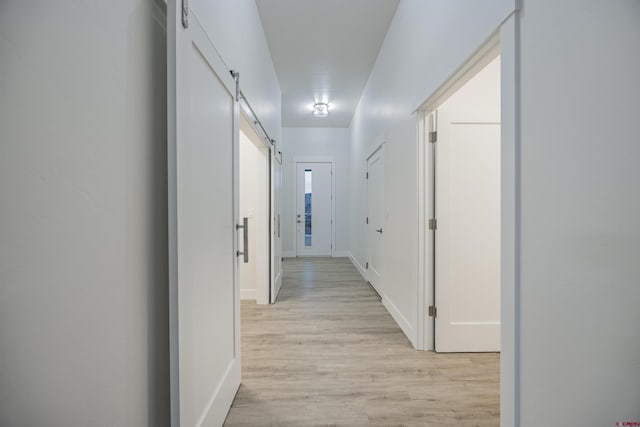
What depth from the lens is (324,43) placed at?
→ 352 cm

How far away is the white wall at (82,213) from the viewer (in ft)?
2.01

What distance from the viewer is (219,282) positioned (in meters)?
1.59

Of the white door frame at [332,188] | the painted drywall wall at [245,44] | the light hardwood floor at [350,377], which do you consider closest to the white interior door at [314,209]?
the white door frame at [332,188]

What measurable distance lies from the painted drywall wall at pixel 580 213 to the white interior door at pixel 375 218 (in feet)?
8.63

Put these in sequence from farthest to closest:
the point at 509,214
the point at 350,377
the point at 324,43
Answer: the point at 324,43
the point at 350,377
the point at 509,214

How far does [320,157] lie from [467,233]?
5.05 m

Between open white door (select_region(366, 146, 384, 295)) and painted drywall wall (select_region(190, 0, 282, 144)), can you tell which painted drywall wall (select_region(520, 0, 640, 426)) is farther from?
open white door (select_region(366, 146, 384, 295))

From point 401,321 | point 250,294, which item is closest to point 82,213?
point 401,321

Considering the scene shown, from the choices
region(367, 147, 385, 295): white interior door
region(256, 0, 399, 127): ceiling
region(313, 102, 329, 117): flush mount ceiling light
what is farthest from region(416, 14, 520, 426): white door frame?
region(313, 102, 329, 117): flush mount ceiling light

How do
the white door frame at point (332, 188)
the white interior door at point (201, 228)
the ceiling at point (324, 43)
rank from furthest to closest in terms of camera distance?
1. the white door frame at point (332, 188)
2. the ceiling at point (324, 43)
3. the white interior door at point (201, 228)

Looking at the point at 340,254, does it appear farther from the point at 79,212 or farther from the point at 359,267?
the point at 79,212

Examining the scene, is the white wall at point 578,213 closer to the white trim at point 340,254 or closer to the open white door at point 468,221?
the open white door at point 468,221

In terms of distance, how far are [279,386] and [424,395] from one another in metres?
0.90

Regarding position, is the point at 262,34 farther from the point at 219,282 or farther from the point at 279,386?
the point at 279,386
